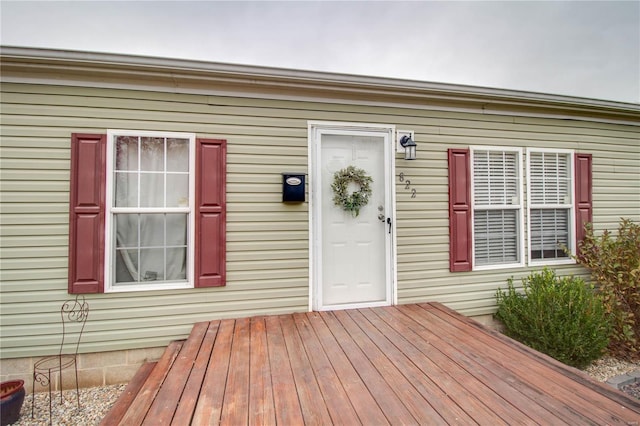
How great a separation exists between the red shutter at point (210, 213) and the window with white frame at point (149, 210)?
0.26 feet

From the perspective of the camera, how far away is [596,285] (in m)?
3.64

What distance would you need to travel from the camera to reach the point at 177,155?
2.68m

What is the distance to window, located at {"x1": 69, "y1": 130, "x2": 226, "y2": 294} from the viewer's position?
245cm

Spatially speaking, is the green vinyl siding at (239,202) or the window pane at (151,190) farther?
the window pane at (151,190)

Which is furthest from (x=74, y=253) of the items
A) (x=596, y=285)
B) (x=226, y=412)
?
(x=596, y=285)

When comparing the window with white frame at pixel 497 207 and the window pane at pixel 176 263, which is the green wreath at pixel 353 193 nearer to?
the window with white frame at pixel 497 207

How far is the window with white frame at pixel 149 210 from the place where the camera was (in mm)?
2549

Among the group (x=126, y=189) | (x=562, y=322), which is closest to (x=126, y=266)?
(x=126, y=189)

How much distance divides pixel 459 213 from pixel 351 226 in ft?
4.43

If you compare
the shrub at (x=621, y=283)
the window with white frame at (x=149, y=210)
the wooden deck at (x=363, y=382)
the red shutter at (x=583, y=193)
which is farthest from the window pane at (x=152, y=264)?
the red shutter at (x=583, y=193)

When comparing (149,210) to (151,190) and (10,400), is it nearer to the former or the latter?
(151,190)

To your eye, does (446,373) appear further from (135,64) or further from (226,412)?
(135,64)

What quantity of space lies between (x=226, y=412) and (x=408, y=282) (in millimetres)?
2319

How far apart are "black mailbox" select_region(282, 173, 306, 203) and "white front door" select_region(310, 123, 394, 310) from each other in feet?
0.59
